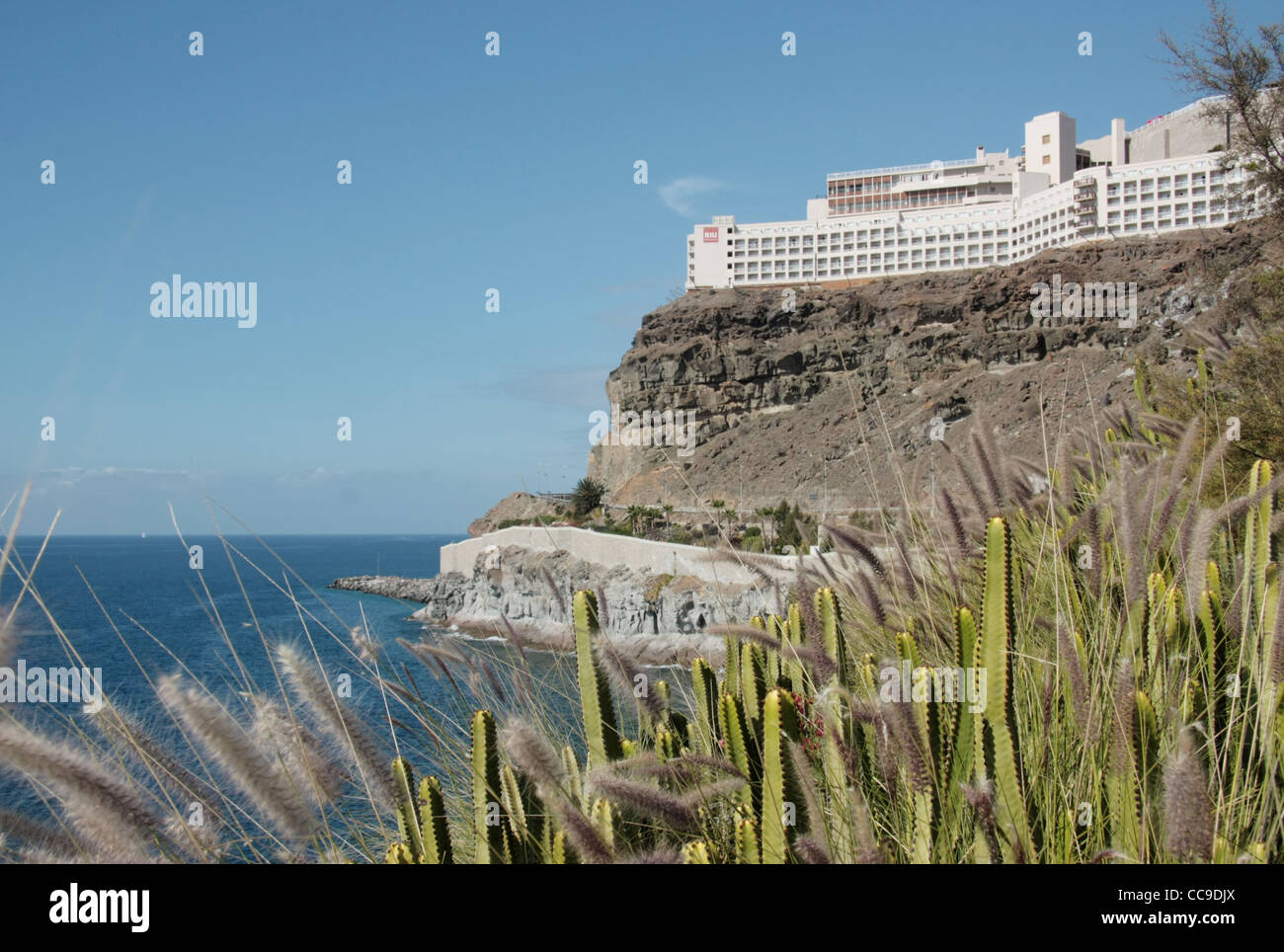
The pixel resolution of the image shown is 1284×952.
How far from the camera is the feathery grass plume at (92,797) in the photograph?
5.05 ft

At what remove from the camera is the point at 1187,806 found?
4.54 ft

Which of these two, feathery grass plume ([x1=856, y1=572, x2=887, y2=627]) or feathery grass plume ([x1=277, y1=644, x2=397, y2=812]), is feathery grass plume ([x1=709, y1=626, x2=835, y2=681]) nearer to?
feathery grass plume ([x1=856, y1=572, x2=887, y2=627])

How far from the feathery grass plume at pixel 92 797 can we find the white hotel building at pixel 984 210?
71656 millimetres

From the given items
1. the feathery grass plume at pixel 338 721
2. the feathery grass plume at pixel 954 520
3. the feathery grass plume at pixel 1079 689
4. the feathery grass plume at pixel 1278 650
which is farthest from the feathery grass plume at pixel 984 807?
the feathery grass plume at pixel 338 721

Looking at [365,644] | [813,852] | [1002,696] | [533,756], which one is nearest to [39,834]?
[365,644]

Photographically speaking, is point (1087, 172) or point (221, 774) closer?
point (221, 774)

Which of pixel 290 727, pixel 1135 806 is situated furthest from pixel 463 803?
pixel 1135 806

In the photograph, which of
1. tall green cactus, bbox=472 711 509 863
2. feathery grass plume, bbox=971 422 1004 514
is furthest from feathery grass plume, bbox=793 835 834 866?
feathery grass plume, bbox=971 422 1004 514

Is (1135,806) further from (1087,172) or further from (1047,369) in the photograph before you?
(1087,172)

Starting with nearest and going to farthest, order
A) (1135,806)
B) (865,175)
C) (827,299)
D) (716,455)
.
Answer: (1135,806), (716,455), (827,299), (865,175)

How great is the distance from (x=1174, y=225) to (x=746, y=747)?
241 feet

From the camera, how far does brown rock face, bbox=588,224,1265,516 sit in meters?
53.1

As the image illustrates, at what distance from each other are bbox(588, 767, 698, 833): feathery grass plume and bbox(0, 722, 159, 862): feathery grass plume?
831mm

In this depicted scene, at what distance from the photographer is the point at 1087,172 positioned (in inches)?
2554
